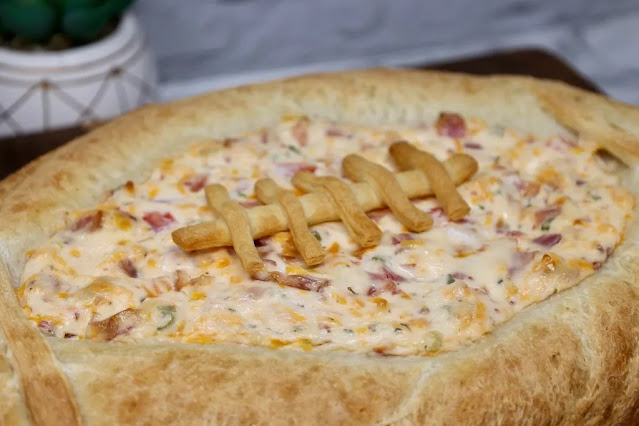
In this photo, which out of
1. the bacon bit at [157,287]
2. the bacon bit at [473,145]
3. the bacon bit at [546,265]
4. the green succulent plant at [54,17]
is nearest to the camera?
the bacon bit at [157,287]

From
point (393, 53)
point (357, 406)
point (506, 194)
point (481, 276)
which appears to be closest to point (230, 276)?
point (357, 406)

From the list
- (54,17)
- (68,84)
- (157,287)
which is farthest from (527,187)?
(54,17)

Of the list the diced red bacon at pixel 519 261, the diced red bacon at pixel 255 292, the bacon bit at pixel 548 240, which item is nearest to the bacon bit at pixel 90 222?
the diced red bacon at pixel 255 292

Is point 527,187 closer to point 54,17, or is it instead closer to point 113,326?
point 113,326

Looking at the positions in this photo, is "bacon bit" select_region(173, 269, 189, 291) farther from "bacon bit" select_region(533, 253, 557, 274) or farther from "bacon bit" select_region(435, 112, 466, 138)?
"bacon bit" select_region(435, 112, 466, 138)

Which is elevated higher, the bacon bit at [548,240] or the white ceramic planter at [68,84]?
the bacon bit at [548,240]

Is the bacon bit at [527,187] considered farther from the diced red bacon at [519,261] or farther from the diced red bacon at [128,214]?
the diced red bacon at [128,214]
